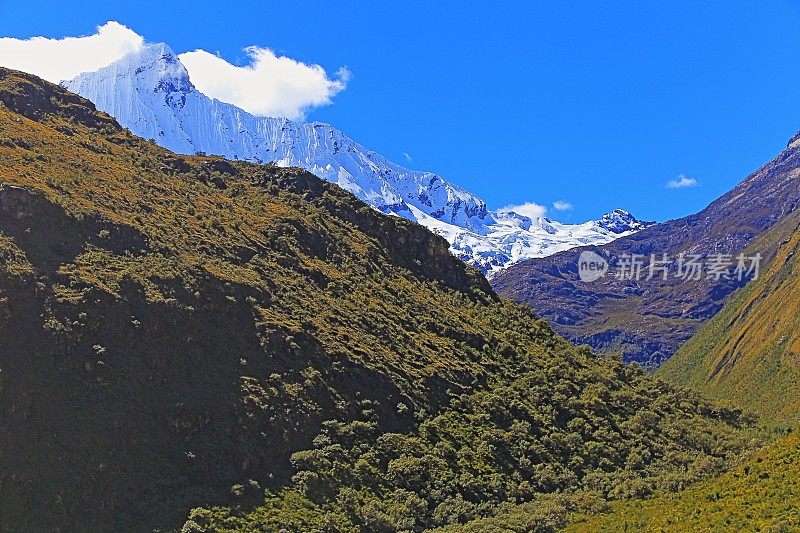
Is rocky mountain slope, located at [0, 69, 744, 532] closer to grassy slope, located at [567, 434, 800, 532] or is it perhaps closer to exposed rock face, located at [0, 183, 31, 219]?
exposed rock face, located at [0, 183, 31, 219]

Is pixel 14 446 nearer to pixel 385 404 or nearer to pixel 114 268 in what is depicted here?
pixel 114 268

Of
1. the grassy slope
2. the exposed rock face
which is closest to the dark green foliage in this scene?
the grassy slope

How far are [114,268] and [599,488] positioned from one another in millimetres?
46060

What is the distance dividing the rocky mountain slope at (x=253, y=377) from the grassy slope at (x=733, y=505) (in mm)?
6444

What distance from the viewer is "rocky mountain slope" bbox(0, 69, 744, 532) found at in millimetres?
56094

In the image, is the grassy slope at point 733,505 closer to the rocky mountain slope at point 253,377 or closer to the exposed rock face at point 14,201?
the rocky mountain slope at point 253,377

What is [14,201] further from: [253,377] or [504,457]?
[504,457]

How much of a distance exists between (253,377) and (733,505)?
123 feet

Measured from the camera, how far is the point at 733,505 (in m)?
54.7

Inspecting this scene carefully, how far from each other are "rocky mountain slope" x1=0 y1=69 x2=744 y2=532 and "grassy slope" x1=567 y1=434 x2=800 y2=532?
6444 mm

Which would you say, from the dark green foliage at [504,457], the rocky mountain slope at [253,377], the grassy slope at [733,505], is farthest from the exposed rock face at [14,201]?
the grassy slope at [733,505]

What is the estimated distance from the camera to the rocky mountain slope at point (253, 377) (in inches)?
2208

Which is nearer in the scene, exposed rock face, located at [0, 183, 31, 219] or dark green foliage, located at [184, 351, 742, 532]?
dark green foliage, located at [184, 351, 742, 532]

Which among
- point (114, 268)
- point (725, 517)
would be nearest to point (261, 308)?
point (114, 268)
